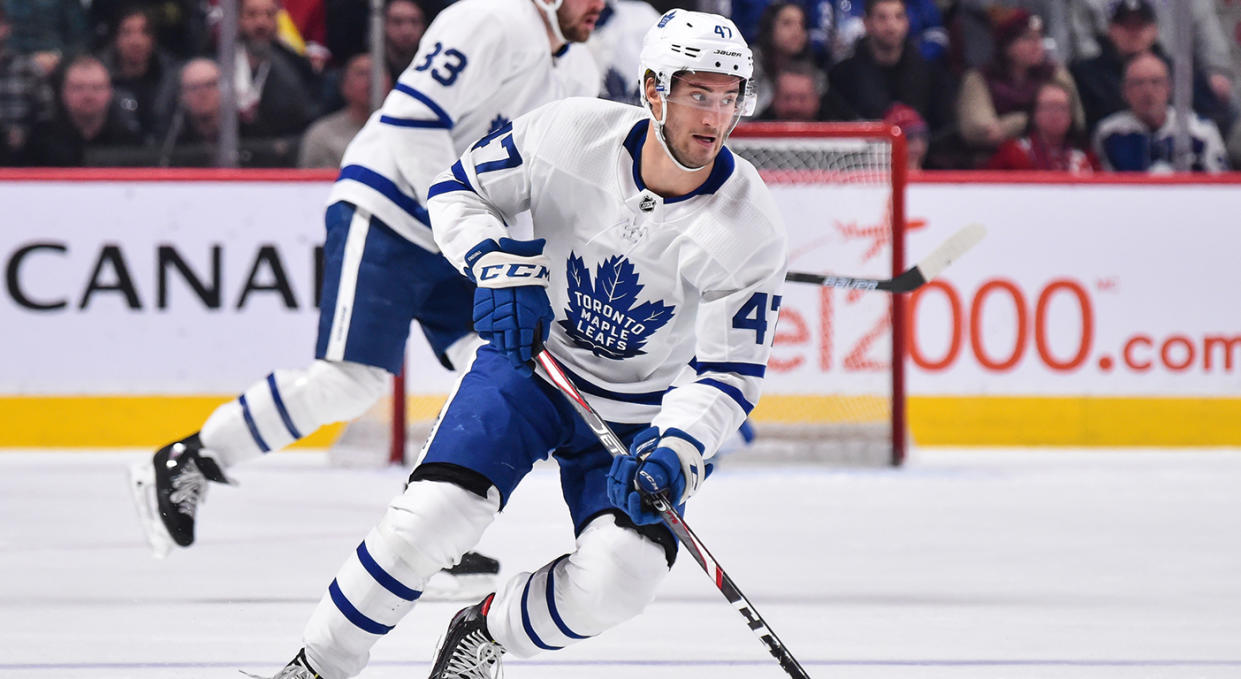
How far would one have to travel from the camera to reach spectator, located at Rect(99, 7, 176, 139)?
18.1 ft

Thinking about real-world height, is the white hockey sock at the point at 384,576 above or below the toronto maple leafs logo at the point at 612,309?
below

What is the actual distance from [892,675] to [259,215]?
10.2 feet

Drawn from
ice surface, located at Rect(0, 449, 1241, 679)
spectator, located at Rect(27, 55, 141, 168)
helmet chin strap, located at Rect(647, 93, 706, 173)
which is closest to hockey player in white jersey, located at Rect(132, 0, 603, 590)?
ice surface, located at Rect(0, 449, 1241, 679)

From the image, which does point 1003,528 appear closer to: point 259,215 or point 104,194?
point 259,215

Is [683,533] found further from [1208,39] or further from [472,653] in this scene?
[1208,39]

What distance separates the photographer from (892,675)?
2.66m

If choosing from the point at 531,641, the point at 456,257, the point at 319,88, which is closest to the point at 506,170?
the point at 456,257

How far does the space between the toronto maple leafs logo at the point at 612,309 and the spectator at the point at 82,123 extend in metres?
3.34

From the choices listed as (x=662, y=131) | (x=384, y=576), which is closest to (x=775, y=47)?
(x=662, y=131)

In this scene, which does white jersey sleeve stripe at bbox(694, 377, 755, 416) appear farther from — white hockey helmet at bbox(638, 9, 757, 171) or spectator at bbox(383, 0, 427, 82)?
spectator at bbox(383, 0, 427, 82)

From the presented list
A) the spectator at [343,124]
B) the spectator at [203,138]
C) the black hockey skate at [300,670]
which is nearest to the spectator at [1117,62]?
the spectator at [343,124]

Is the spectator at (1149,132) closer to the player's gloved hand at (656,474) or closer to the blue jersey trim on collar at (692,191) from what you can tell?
the blue jersey trim on collar at (692,191)

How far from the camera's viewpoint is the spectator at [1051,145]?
566cm

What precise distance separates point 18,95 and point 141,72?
0.38 m
